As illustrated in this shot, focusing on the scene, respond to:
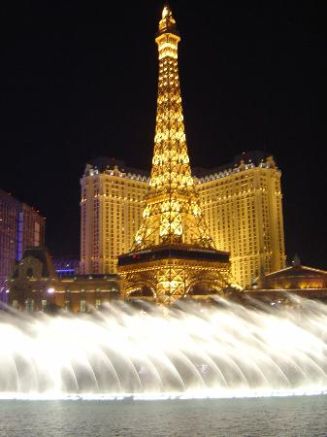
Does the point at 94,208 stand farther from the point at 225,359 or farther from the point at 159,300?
the point at 225,359

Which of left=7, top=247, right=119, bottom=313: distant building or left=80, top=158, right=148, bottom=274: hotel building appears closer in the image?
left=7, top=247, right=119, bottom=313: distant building

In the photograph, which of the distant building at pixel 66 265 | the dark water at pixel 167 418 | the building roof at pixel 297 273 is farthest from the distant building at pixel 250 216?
the dark water at pixel 167 418

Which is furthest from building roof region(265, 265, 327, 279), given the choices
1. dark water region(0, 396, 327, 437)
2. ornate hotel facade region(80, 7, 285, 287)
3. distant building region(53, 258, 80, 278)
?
dark water region(0, 396, 327, 437)

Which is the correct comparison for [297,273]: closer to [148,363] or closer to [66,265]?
[148,363]

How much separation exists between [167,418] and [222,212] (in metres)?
109

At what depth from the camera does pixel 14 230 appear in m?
132

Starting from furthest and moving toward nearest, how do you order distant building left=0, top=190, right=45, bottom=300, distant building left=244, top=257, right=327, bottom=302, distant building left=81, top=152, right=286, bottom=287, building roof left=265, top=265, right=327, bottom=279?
1. distant building left=0, top=190, right=45, bottom=300
2. distant building left=81, top=152, right=286, bottom=287
3. building roof left=265, top=265, right=327, bottom=279
4. distant building left=244, top=257, right=327, bottom=302

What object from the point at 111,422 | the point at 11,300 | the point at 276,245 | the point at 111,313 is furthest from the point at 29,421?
the point at 276,245

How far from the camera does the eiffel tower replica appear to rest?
88.2m

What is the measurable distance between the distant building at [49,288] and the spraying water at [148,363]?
172ft

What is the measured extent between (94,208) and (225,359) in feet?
311

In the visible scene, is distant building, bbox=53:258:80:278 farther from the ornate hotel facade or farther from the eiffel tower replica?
the eiffel tower replica

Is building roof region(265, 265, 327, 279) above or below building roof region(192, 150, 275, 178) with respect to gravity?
below

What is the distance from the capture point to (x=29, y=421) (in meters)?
20.8
